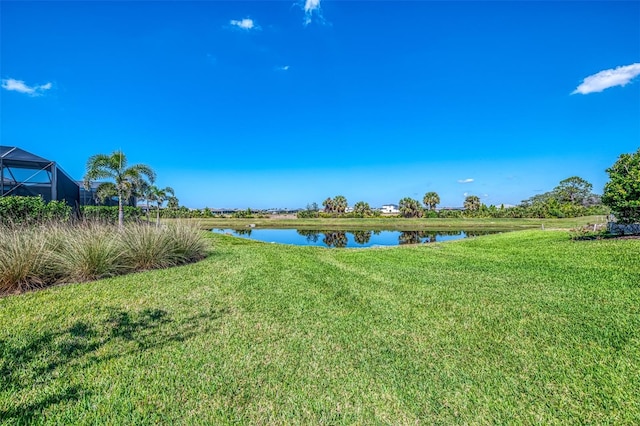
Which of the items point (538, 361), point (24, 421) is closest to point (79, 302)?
point (24, 421)

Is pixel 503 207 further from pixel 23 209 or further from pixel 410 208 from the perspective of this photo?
pixel 23 209

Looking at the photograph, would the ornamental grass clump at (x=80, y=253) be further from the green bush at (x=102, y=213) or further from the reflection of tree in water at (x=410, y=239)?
the reflection of tree in water at (x=410, y=239)

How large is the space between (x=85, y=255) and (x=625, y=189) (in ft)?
48.3

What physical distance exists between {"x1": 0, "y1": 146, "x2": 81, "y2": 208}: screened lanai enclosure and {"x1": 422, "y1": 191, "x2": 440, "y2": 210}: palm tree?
50824mm

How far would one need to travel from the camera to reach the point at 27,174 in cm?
1514

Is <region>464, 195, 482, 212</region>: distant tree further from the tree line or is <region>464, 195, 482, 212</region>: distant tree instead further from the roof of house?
the roof of house

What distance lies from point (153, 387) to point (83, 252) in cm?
421

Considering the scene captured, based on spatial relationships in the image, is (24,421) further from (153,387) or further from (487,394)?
(487,394)

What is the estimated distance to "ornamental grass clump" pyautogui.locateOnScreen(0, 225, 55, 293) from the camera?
176 inches

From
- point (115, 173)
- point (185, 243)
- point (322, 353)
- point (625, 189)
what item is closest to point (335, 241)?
point (115, 173)

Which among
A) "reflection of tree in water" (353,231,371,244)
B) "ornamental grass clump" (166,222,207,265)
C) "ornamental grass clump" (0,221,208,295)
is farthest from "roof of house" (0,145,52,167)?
"reflection of tree in water" (353,231,371,244)

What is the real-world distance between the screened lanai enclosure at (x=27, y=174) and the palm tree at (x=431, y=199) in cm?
Result: 5082

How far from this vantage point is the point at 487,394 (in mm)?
2213

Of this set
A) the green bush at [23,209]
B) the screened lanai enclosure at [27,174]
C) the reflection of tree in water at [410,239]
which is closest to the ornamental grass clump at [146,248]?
the green bush at [23,209]
